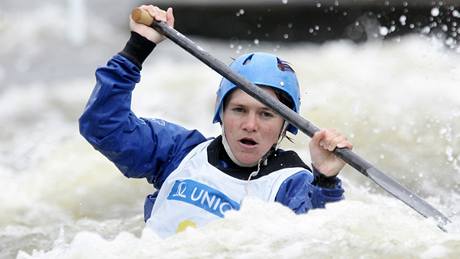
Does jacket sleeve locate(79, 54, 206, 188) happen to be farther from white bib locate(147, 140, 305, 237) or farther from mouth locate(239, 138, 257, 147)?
mouth locate(239, 138, 257, 147)

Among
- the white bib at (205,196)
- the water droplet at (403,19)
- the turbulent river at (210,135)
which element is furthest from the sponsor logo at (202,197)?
the water droplet at (403,19)

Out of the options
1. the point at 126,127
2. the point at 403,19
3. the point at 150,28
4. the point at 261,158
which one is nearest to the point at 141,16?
the point at 150,28

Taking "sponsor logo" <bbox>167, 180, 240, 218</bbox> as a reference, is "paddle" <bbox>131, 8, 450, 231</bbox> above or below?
above

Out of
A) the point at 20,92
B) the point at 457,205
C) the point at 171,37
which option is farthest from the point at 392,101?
the point at 171,37

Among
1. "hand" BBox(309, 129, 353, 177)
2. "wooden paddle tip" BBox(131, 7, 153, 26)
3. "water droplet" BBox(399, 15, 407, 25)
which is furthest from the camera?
"water droplet" BBox(399, 15, 407, 25)

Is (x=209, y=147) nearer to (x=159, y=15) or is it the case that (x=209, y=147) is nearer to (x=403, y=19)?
(x=159, y=15)

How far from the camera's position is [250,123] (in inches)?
179

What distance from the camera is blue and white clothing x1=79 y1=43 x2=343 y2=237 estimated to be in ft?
15.1

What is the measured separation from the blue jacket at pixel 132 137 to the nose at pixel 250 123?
252mm

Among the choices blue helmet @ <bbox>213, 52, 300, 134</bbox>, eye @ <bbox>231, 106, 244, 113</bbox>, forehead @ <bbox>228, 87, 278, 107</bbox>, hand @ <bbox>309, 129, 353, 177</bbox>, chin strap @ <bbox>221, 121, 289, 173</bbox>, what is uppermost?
blue helmet @ <bbox>213, 52, 300, 134</bbox>

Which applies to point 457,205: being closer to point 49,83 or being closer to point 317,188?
point 317,188

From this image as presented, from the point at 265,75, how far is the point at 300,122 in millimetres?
347

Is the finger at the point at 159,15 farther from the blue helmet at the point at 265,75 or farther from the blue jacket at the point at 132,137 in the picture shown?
the blue helmet at the point at 265,75

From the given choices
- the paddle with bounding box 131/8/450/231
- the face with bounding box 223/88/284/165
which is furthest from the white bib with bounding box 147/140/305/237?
the paddle with bounding box 131/8/450/231
